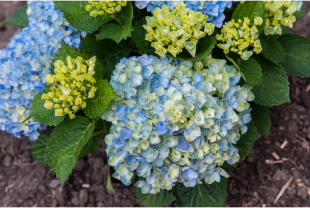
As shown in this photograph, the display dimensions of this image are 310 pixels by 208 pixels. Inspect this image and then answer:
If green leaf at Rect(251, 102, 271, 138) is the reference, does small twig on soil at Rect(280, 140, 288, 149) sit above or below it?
below

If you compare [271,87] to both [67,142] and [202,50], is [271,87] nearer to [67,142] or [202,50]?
[202,50]

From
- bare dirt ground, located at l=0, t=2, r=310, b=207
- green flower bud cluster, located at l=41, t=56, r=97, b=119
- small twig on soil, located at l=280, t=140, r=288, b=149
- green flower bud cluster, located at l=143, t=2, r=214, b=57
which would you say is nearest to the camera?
green flower bud cluster, located at l=41, t=56, r=97, b=119

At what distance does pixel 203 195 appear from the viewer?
1.86m

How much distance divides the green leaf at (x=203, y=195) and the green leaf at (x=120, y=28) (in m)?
1.05

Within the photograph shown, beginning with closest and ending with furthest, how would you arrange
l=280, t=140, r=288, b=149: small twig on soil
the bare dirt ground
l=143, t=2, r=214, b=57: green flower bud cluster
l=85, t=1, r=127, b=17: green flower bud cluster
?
l=143, t=2, r=214, b=57: green flower bud cluster < l=85, t=1, r=127, b=17: green flower bud cluster < the bare dirt ground < l=280, t=140, r=288, b=149: small twig on soil

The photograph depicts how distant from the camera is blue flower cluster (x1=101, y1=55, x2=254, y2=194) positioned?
4.65 ft

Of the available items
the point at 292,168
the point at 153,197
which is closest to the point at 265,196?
the point at 292,168

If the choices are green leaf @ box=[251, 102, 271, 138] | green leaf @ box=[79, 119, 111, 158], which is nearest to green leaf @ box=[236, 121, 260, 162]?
green leaf @ box=[251, 102, 271, 138]

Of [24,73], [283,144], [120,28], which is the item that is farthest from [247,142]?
[24,73]

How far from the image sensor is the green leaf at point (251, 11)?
5.35ft

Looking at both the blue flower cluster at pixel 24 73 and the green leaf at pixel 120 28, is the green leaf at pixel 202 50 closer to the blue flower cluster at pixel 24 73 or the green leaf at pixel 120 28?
the green leaf at pixel 120 28

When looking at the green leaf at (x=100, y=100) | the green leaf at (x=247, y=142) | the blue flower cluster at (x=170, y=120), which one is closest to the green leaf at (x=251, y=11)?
the blue flower cluster at (x=170, y=120)

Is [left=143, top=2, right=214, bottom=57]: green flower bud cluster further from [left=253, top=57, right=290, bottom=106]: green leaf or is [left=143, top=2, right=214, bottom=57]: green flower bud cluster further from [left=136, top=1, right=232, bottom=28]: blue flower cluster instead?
[left=253, top=57, right=290, bottom=106]: green leaf

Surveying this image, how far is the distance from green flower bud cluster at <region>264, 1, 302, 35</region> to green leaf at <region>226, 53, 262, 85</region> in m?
0.24
